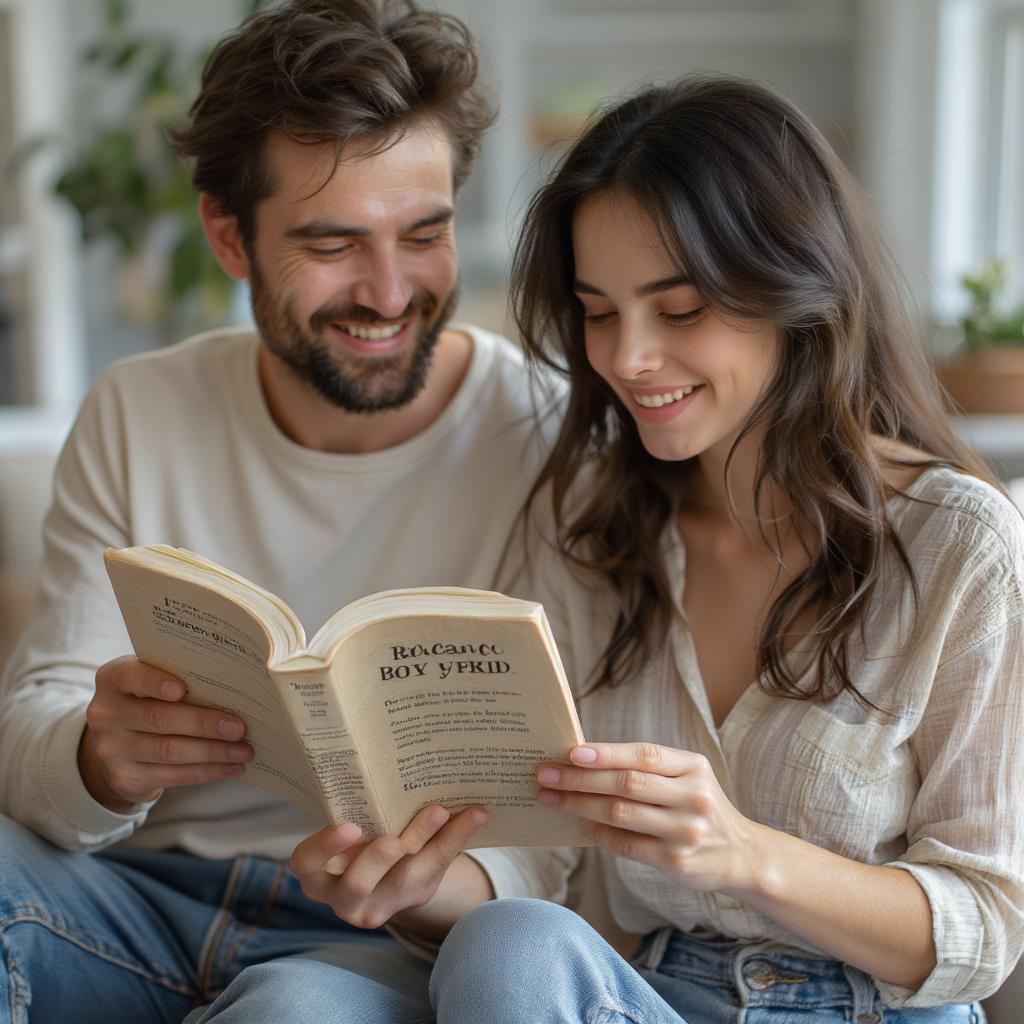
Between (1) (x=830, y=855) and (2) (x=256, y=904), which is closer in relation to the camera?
(1) (x=830, y=855)

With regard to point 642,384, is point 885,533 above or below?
below

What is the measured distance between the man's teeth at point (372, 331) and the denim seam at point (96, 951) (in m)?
0.72

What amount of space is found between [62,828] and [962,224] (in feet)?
10.6

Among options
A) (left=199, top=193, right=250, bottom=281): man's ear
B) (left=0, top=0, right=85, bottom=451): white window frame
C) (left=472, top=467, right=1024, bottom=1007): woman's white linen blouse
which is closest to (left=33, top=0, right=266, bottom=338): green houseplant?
(left=0, top=0, right=85, bottom=451): white window frame

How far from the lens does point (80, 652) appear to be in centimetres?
151

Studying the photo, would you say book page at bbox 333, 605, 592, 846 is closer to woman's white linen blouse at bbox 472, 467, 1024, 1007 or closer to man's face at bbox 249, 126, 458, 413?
woman's white linen blouse at bbox 472, 467, 1024, 1007

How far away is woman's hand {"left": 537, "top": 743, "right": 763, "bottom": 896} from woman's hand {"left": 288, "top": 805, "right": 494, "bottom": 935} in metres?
0.11

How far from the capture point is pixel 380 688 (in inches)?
37.9

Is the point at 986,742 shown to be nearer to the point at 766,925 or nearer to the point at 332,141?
the point at 766,925

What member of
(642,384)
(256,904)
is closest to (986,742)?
(642,384)

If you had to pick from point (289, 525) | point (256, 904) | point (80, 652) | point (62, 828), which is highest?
point (289, 525)

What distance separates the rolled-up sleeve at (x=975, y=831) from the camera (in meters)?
1.10

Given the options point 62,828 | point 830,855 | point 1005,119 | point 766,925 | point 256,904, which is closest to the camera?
point 830,855

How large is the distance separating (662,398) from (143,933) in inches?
30.5
